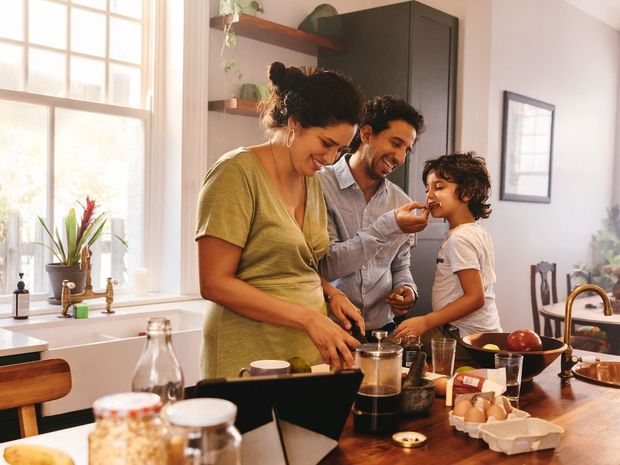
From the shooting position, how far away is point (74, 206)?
3264 mm

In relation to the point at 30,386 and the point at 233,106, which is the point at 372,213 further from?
the point at 233,106

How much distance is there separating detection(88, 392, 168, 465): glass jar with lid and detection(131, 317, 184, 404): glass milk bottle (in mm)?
200

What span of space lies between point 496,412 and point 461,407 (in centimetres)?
7

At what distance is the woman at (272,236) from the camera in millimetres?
1616

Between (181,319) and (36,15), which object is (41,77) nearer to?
(36,15)

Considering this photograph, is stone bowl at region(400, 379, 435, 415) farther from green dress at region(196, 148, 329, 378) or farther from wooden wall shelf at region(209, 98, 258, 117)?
wooden wall shelf at region(209, 98, 258, 117)

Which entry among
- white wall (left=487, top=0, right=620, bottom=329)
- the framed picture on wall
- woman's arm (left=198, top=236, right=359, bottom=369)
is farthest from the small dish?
the framed picture on wall

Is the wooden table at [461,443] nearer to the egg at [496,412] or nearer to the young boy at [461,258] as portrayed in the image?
the egg at [496,412]

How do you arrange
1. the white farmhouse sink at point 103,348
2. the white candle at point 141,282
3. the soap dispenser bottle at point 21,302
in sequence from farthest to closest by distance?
1. the white candle at point 141,282
2. the soap dispenser bottle at point 21,302
3. the white farmhouse sink at point 103,348

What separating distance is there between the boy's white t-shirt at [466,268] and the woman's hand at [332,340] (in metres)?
0.88

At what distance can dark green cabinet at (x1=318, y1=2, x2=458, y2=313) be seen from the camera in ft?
12.4

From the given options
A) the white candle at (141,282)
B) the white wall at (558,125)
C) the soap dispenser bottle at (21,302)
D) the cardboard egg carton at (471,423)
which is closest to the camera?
the cardboard egg carton at (471,423)

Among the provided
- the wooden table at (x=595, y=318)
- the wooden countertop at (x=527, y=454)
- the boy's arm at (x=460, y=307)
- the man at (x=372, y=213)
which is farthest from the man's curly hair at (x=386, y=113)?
the wooden table at (x=595, y=318)

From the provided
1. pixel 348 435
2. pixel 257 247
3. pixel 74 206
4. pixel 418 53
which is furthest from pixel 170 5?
pixel 348 435
